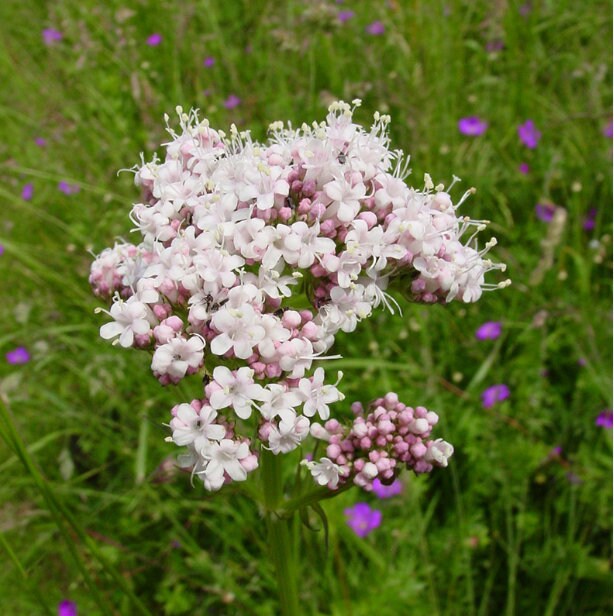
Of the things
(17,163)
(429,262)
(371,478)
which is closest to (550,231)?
(429,262)

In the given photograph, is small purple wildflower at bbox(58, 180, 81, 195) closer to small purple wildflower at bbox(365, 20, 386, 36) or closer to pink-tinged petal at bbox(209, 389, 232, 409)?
small purple wildflower at bbox(365, 20, 386, 36)

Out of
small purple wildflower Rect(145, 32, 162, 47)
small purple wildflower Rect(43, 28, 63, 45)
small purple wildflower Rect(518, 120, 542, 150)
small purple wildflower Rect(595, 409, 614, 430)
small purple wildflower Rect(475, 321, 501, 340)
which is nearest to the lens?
small purple wildflower Rect(595, 409, 614, 430)

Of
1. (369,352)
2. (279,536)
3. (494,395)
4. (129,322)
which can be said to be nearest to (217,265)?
(129,322)

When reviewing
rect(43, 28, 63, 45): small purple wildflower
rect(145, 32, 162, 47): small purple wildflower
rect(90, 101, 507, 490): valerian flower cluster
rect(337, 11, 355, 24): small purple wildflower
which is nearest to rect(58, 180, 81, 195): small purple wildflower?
rect(145, 32, 162, 47): small purple wildflower

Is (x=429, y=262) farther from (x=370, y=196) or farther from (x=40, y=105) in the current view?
(x=40, y=105)

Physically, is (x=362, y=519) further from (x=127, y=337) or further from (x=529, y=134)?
(x=529, y=134)

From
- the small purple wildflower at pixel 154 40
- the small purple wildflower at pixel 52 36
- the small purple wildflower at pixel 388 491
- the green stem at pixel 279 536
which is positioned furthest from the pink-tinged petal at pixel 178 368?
the small purple wildflower at pixel 52 36

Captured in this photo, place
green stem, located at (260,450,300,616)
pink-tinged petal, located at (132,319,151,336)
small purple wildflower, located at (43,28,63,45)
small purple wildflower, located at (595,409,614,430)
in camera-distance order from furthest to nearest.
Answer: small purple wildflower, located at (43,28,63,45) → small purple wildflower, located at (595,409,614,430) → green stem, located at (260,450,300,616) → pink-tinged petal, located at (132,319,151,336)
